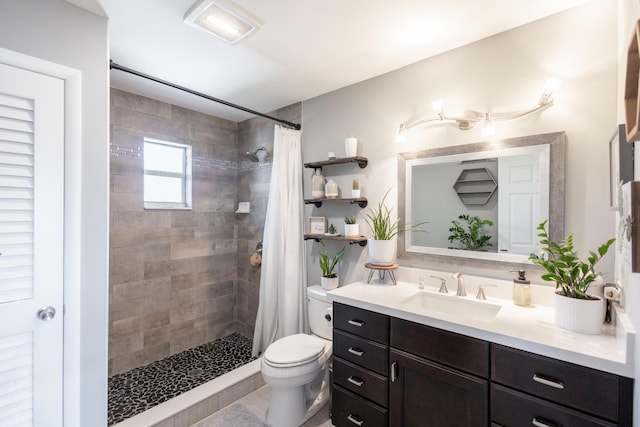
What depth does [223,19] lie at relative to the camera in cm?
162

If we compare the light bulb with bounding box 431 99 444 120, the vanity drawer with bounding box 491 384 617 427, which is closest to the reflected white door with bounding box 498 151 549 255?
the light bulb with bounding box 431 99 444 120

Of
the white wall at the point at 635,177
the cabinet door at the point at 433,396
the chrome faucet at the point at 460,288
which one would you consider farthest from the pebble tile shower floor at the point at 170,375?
the white wall at the point at 635,177

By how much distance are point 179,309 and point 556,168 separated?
10.7ft

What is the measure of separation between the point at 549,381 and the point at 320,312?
1.49 metres

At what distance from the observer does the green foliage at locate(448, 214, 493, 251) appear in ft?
5.92

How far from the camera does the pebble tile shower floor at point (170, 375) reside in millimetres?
2203

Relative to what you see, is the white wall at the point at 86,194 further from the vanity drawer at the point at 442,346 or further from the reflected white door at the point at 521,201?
the reflected white door at the point at 521,201

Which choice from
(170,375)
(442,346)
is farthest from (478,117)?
(170,375)

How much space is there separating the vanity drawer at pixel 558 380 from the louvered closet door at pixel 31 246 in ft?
6.75

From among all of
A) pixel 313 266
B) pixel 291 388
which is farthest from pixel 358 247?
pixel 291 388

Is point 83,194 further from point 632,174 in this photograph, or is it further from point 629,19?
point 629,19

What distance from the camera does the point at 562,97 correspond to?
1555 millimetres

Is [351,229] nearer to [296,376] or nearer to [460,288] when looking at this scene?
[460,288]

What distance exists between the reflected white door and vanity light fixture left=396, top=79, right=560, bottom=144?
0.23 m
